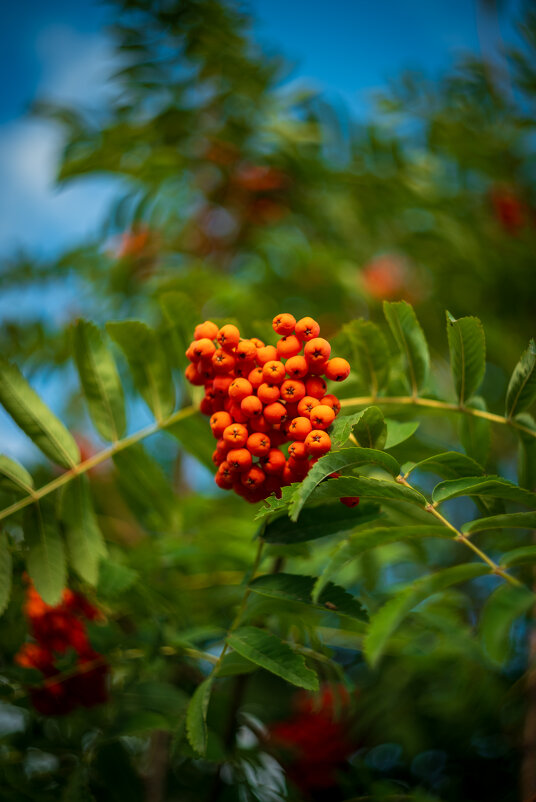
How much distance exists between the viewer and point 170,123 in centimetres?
272

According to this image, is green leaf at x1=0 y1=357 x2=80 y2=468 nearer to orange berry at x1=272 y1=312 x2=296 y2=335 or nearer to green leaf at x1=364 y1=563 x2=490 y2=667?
orange berry at x1=272 y1=312 x2=296 y2=335

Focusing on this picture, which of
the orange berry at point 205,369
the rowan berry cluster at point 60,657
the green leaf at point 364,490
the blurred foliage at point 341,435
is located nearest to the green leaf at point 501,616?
the blurred foliage at point 341,435

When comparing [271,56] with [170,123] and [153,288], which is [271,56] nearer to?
[170,123]

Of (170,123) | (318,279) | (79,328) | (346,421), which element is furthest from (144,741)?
(170,123)

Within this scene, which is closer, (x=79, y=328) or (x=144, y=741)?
(x=79, y=328)

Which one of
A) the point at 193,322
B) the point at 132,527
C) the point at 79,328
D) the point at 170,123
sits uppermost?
the point at 170,123

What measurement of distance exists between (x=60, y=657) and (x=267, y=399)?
3.20ft

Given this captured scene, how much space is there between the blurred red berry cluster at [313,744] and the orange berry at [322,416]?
1.30m

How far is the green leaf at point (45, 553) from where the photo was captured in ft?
3.73

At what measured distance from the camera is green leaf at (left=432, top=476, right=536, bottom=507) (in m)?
0.86

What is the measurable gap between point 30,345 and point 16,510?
4.96 ft

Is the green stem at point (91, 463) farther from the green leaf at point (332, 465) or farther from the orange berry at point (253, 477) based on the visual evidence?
the green leaf at point (332, 465)

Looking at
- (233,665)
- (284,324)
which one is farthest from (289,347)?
(233,665)

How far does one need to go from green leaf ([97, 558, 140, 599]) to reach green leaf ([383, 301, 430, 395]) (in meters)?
0.76
